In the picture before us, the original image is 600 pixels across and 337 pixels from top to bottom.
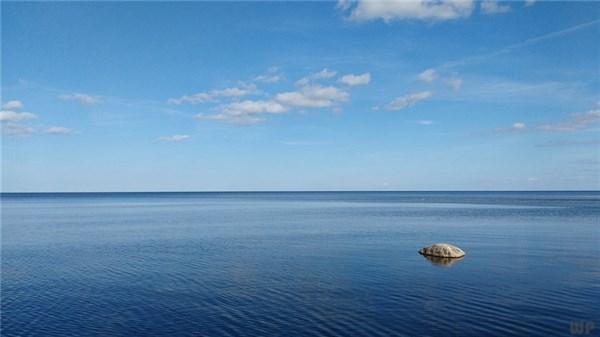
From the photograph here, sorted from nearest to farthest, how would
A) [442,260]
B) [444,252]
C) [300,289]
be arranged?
[300,289], [442,260], [444,252]

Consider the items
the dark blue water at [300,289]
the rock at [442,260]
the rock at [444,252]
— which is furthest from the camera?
the rock at [444,252]

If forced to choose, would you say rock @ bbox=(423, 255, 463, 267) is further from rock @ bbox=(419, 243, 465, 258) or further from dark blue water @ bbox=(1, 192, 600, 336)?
dark blue water @ bbox=(1, 192, 600, 336)

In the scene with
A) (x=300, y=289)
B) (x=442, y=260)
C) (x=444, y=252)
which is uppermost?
(x=444, y=252)

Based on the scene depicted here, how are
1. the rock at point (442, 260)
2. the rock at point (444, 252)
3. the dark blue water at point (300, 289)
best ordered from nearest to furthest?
the dark blue water at point (300, 289) < the rock at point (442, 260) < the rock at point (444, 252)

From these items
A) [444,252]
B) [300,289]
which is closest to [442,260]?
[444,252]

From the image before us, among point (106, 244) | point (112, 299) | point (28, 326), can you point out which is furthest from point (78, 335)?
point (106, 244)

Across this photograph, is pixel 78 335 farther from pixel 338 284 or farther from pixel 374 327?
pixel 338 284

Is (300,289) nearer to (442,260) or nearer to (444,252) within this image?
(442,260)

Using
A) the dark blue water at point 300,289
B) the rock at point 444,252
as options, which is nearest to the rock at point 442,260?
the rock at point 444,252

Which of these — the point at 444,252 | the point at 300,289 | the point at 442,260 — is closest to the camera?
the point at 300,289

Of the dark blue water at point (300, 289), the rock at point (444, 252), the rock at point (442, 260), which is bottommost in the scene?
the dark blue water at point (300, 289)

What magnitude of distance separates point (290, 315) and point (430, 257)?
22275mm

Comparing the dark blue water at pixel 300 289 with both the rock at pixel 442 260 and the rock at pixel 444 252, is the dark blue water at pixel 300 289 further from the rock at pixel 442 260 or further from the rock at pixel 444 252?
the rock at pixel 444 252

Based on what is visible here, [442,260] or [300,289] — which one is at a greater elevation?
[442,260]
